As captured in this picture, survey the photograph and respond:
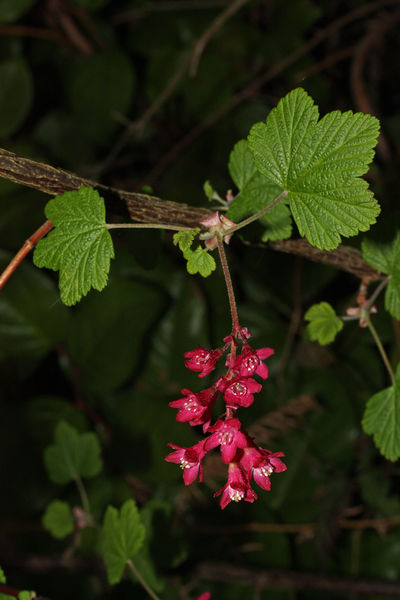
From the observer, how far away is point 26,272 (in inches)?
76.9

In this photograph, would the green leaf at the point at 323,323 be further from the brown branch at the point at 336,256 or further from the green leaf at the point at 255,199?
the green leaf at the point at 255,199

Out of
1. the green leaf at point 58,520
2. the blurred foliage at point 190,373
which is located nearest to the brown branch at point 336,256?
the blurred foliage at point 190,373

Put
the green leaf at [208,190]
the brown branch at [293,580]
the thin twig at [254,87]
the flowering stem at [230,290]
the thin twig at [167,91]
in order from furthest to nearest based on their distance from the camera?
the thin twig at [254,87] < the thin twig at [167,91] < the brown branch at [293,580] < the green leaf at [208,190] < the flowering stem at [230,290]

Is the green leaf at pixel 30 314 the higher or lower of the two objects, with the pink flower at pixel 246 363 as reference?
higher

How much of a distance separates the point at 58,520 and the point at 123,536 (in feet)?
1.20

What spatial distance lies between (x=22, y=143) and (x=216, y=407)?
1.25 meters

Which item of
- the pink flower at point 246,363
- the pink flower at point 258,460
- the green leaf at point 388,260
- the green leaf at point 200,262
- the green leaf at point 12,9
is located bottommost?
the pink flower at point 258,460

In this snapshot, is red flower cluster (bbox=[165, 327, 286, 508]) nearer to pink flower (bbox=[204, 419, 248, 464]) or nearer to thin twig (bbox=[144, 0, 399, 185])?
pink flower (bbox=[204, 419, 248, 464])

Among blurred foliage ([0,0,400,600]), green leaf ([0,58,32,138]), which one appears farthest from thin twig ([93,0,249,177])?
green leaf ([0,58,32,138])

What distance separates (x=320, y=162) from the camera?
77cm

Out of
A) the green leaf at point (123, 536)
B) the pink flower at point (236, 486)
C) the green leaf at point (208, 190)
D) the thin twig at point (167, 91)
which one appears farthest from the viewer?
the thin twig at point (167, 91)

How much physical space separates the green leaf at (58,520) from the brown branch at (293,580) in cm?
56

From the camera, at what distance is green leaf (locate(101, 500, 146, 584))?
118cm

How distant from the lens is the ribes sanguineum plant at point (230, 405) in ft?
2.42
